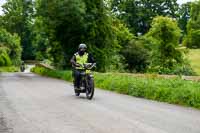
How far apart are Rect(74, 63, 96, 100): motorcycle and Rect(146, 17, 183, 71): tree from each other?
26.1 meters

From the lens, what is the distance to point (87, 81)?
17.6 meters

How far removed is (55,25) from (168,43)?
1124 cm

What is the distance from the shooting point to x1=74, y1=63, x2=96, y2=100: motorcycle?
17.3 meters

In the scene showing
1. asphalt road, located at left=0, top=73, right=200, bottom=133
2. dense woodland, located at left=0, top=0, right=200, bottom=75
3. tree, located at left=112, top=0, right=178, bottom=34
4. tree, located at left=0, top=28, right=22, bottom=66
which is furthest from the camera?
tree, located at left=112, top=0, right=178, bottom=34

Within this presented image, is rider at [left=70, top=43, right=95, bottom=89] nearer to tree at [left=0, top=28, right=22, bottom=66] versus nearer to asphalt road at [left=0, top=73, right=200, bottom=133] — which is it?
asphalt road at [left=0, top=73, right=200, bottom=133]

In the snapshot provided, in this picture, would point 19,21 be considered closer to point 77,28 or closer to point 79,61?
point 77,28

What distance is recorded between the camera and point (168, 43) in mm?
43938

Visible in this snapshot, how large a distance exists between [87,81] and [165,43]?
2746cm

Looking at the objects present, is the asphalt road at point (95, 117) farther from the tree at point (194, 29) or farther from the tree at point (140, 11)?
the tree at point (140, 11)

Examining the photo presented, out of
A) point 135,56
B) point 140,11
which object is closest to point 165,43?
point 135,56

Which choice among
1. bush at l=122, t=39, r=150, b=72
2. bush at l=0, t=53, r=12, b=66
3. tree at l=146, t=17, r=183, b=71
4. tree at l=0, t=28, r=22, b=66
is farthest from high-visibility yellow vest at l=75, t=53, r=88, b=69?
tree at l=0, t=28, r=22, b=66

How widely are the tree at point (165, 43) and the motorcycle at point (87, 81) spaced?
26081 mm

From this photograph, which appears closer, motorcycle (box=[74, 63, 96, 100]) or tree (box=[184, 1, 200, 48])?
motorcycle (box=[74, 63, 96, 100])

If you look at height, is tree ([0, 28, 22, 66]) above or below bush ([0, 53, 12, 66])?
above
